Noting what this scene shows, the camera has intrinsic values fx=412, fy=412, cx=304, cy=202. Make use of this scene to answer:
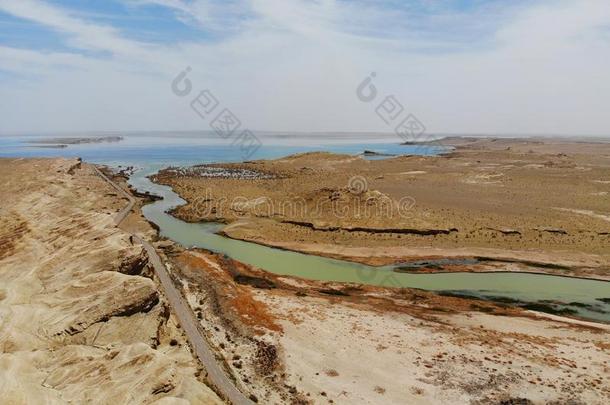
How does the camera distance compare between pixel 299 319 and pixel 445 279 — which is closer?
pixel 299 319

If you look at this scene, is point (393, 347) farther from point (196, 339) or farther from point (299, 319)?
point (196, 339)

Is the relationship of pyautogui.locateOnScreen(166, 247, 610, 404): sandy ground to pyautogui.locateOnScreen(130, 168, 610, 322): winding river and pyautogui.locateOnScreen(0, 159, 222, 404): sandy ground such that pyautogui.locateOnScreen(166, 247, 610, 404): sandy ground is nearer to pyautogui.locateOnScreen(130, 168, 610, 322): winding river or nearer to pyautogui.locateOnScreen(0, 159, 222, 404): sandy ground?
pyautogui.locateOnScreen(130, 168, 610, 322): winding river

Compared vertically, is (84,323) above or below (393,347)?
above

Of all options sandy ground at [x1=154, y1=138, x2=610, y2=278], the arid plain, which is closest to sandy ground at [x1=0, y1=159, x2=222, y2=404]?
the arid plain

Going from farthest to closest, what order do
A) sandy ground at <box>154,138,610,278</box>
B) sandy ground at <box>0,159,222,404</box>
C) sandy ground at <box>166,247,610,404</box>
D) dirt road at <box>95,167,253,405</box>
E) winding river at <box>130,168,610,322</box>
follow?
sandy ground at <box>154,138,610,278</box>
winding river at <box>130,168,610,322</box>
sandy ground at <box>166,247,610,404</box>
dirt road at <box>95,167,253,405</box>
sandy ground at <box>0,159,222,404</box>

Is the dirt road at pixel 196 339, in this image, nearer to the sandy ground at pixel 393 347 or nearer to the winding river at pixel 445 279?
the sandy ground at pixel 393 347

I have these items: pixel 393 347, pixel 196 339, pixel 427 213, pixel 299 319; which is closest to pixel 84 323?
pixel 196 339

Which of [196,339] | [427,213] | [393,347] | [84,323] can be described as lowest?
[393,347]
